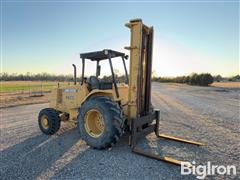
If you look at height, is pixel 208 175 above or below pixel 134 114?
below

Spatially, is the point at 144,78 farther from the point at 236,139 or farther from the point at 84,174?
the point at 236,139

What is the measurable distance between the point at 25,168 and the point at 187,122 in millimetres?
6561

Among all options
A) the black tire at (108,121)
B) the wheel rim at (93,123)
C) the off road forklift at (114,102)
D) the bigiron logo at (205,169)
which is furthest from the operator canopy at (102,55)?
the bigiron logo at (205,169)

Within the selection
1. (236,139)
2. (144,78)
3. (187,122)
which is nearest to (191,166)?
(144,78)

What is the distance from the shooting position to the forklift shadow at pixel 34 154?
3.80 metres

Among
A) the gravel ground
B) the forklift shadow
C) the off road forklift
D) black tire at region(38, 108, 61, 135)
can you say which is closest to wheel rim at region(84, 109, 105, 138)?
the off road forklift

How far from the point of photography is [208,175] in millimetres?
3695

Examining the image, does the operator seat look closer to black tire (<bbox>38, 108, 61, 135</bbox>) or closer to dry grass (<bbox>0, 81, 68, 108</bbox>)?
black tire (<bbox>38, 108, 61, 135</bbox>)

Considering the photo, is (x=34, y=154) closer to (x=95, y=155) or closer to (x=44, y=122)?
(x=95, y=155)

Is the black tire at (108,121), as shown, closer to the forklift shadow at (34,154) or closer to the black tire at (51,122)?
the forklift shadow at (34,154)

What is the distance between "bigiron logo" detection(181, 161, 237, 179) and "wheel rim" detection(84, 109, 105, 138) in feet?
7.29

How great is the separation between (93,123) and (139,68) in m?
1.95

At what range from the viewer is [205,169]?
3.91m

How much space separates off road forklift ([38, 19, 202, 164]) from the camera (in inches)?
181
